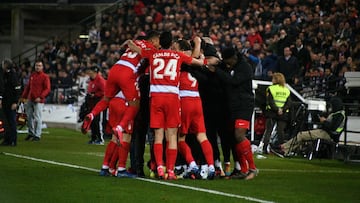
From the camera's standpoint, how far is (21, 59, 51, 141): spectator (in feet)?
81.0

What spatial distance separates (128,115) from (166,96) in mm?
708

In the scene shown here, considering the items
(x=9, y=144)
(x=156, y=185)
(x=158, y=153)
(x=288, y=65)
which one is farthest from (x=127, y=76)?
(x=288, y=65)

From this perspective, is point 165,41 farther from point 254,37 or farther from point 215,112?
point 254,37

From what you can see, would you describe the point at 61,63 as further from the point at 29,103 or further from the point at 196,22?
the point at 29,103

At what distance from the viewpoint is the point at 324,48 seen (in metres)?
28.3

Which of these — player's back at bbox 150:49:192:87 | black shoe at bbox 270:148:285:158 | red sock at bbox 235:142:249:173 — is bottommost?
black shoe at bbox 270:148:285:158

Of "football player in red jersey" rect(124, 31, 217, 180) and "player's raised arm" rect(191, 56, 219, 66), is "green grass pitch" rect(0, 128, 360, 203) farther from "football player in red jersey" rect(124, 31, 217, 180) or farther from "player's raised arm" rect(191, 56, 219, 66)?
"player's raised arm" rect(191, 56, 219, 66)

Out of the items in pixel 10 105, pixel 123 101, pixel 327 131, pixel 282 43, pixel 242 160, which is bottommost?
pixel 242 160

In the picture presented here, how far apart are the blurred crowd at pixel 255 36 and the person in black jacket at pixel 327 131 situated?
8.51ft

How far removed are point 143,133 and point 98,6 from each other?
29.7 meters

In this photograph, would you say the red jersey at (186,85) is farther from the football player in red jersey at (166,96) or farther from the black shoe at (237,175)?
the black shoe at (237,175)

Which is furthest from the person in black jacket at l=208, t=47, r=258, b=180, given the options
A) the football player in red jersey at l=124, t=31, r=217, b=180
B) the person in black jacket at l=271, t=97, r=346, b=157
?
the person in black jacket at l=271, t=97, r=346, b=157

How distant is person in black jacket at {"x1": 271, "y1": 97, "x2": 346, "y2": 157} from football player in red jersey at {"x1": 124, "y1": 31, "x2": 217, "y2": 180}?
25.0 feet

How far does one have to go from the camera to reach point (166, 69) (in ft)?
47.0
